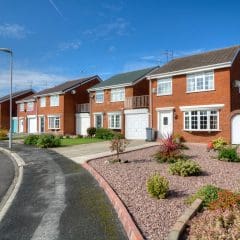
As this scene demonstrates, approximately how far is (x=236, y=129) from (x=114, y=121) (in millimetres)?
15386

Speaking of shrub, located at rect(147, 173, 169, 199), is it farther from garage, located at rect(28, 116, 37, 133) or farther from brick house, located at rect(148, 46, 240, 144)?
garage, located at rect(28, 116, 37, 133)

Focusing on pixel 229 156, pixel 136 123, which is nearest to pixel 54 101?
pixel 136 123

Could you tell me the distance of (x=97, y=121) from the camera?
4112cm

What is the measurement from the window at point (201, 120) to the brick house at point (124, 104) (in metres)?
5.50

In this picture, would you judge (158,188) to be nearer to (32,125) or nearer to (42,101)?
(42,101)

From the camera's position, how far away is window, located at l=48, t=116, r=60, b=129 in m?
47.5

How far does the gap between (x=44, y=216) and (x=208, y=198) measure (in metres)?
4.03

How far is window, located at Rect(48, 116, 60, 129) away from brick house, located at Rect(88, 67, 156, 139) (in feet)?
25.2

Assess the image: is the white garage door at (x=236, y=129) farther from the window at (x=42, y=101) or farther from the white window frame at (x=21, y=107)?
the white window frame at (x=21, y=107)

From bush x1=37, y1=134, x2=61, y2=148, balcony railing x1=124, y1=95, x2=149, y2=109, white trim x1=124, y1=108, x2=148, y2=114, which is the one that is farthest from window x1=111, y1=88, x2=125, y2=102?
bush x1=37, y1=134, x2=61, y2=148

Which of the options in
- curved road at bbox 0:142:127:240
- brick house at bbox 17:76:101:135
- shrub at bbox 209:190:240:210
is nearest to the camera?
curved road at bbox 0:142:127:240

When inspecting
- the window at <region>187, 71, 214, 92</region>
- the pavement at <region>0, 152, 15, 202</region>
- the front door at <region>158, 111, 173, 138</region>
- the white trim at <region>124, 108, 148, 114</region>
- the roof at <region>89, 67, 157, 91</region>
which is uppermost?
the roof at <region>89, 67, 157, 91</region>

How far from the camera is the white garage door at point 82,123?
43.7m

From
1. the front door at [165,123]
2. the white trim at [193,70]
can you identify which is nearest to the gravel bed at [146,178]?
the white trim at [193,70]
